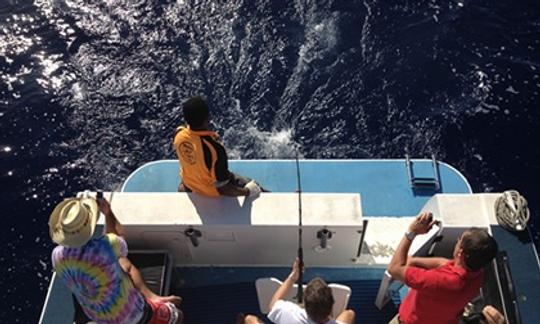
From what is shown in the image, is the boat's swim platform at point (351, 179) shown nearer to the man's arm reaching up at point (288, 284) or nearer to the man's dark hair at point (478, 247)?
the man's arm reaching up at point (288, 284)

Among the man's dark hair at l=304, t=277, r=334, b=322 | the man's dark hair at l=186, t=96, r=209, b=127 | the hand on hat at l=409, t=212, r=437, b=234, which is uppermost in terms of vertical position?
the man's dark hair at l=186, t=96, r=209, b=127

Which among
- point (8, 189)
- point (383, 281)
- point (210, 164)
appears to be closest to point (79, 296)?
point (210, 164)

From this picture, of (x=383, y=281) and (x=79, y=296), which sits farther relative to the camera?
(x=383, y=281)

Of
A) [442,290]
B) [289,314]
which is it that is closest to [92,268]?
[289,314]

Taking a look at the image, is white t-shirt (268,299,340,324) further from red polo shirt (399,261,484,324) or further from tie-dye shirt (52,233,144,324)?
→ tie-dye shirt (52,233,144,324)

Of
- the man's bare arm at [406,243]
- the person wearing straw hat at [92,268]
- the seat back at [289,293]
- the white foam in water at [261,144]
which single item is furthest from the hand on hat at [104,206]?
the white foam in water at [261,144]

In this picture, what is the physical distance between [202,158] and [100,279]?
162 centimetres

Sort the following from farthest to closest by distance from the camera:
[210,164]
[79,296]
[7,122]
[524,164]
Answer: [7,122]
[524,164]
[210,164]
[79,296]

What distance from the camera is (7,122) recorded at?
391 inches

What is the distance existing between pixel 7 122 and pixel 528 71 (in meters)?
8.82

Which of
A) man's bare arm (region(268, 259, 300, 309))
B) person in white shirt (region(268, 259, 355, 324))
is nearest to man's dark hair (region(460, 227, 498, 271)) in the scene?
person in white shirt (region(268, 259, 355, 324))

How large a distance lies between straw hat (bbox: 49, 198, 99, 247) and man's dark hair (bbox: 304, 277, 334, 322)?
5.50 feet

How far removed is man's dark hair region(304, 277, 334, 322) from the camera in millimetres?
4230

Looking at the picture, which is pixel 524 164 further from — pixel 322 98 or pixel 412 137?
pixel 322 98
